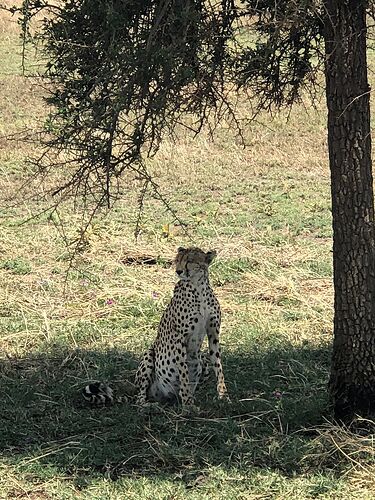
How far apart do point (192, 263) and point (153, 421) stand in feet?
3.23

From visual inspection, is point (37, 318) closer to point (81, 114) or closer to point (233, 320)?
point (233, 320)

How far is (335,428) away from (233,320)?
96.0 inches

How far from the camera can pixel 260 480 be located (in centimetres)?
425

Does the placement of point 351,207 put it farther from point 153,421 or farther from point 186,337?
point 153,421

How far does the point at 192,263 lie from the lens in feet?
17.9

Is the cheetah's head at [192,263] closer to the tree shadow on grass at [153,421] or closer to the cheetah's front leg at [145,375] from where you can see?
the cheetah's front leg at [145,375]

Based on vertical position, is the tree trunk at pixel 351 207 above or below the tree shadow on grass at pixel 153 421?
above

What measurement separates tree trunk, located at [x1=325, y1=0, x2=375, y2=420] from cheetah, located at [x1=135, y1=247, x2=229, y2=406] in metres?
0.85

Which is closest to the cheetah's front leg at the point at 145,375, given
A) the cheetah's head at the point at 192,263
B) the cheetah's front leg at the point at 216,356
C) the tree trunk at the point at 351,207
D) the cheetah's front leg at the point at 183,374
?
the cheetah's front leg at the point at 183,374

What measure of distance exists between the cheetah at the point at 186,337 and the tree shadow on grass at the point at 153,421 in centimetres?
17

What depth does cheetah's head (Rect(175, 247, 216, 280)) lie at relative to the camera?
546 cm

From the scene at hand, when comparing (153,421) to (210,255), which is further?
(210,255)

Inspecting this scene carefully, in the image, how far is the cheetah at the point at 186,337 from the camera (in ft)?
17.8

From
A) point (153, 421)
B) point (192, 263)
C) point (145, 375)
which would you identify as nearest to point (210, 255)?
point (192, 263)
